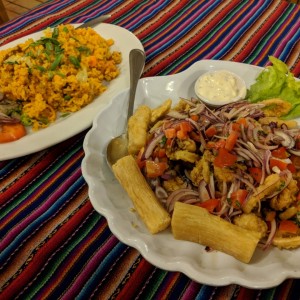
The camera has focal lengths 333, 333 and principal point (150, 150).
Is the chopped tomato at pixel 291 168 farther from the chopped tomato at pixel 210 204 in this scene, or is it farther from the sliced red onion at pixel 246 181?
the chopped tomato at pixel 210 204

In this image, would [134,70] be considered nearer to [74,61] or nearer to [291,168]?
[74,61]

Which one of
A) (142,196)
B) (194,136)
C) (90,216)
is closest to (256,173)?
(194,136)

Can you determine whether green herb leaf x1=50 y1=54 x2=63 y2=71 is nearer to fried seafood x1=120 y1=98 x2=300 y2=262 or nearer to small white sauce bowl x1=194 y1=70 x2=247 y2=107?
fried seafood x1=120 y1=98 x2=300 y2=262

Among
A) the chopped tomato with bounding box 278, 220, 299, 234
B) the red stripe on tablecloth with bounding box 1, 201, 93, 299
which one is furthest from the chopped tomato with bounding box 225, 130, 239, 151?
the red stripe on tablecloth with bounding box 1, 201, 93, 299

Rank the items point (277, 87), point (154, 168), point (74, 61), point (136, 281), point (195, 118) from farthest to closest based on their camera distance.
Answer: point (74, 61)
point (277, 87)
point (195, 118)
point (154, 168)
point (136, 281)

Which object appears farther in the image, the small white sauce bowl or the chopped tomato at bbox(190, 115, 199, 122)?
the small white sauce bowl
